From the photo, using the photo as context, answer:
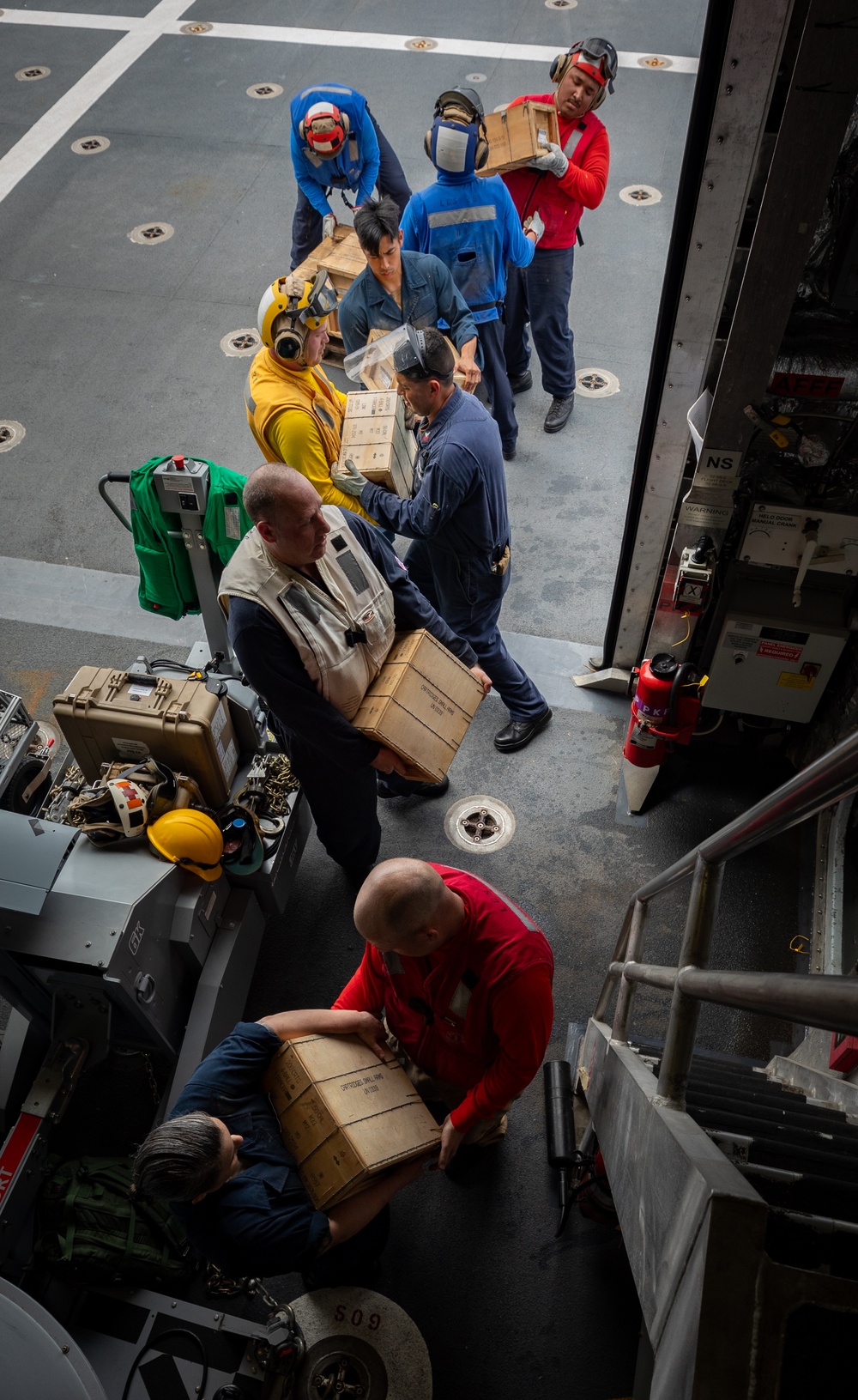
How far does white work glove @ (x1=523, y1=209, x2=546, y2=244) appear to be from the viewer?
5910mm

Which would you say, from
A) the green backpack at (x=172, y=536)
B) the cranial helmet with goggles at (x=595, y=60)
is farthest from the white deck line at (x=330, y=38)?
the green backpack at (x=172, y=536)

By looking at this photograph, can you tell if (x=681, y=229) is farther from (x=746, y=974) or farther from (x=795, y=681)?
(x=746, y=974)

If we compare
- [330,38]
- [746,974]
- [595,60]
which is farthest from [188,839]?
[330,38]

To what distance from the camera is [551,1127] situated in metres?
3.71

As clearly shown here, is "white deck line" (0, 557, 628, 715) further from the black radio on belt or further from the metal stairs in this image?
the metal stairs

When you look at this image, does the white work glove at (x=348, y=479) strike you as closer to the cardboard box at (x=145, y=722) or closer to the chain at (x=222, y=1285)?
the cardboard box at (x=145, y=722)

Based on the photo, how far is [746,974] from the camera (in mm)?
1432

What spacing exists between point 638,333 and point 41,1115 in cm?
685

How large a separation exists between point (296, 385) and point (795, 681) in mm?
2764

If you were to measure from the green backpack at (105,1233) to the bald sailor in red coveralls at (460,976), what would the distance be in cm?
114

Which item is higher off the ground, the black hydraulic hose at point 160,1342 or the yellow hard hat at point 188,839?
the yellow hard hat at point 188,839

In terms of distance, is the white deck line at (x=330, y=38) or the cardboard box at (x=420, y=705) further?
the white deck line at (x=330, y=38)

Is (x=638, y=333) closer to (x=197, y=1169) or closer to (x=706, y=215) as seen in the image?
(x=706, y=215)

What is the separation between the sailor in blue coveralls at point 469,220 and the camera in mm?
5238
